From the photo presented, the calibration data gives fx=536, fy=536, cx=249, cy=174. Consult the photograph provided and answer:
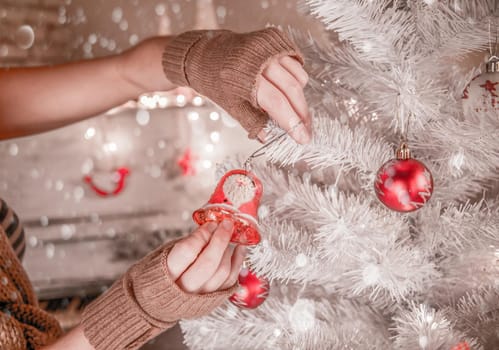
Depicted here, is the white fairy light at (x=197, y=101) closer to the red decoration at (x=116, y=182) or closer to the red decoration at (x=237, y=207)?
the red decoration at (x=116, y=182)

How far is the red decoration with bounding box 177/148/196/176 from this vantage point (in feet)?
6.80

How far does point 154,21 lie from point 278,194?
4.48 feet

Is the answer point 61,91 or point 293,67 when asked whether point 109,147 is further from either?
point 293,67

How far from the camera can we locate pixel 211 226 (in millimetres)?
598

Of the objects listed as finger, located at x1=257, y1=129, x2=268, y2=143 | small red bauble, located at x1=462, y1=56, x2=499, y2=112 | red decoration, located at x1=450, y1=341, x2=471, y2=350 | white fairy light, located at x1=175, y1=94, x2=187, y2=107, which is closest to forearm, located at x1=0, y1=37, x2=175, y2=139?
finger, located at x1=257, y1=129, x2=268, y2=143

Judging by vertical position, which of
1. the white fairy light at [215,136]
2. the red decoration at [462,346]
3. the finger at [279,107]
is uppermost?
the finger at [279,107]

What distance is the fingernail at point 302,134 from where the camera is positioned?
576 mm

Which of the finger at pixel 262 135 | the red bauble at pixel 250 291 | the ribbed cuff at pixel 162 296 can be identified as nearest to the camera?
the ribbed cuff at pixel 162 296

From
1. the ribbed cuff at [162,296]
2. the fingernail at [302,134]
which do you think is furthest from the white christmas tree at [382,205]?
the ribbed cuff at [162,296]

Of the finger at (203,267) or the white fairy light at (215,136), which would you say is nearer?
the finger at (203,267)

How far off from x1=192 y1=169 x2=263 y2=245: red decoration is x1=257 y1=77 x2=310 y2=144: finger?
0.09 metres

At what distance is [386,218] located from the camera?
2.44 ft

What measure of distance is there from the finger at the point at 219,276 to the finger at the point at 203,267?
13 millimetres

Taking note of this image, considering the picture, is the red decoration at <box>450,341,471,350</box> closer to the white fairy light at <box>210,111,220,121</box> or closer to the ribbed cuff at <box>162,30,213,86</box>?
the ribbed cuff at <box>162,30,213,86</box>
